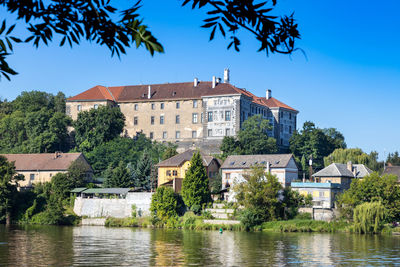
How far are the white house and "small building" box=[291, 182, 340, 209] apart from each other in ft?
13.1

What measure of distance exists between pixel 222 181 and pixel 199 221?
9.63 meters

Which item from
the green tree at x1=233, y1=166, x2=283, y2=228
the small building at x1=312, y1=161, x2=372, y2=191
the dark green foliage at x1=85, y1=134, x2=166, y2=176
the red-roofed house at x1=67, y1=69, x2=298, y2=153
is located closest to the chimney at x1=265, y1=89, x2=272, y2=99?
the red-roofed house at x1=67, y1=69, x2=298, y2=153

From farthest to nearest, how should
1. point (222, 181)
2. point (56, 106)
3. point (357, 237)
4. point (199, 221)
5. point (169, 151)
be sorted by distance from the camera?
point (56, 106), point (169, 151), point (222, 181), point (199, 221), point (357, 237)

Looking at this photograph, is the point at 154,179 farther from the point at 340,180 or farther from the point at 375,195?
the point at 375,195

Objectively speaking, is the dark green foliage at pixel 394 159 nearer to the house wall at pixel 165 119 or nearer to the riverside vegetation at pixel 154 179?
the riverside vegetation at pixel 154 179

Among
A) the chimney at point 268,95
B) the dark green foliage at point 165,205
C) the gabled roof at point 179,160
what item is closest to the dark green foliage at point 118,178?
the gabled roof at point 179,160

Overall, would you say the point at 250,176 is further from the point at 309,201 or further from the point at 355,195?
the point at 355,195

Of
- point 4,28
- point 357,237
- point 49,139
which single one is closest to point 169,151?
point 49,139

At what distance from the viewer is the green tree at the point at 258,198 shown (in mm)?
55203

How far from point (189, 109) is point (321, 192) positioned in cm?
3234

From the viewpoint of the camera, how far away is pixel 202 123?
85750 millimetres

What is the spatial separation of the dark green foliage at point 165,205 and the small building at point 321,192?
1254 centimetres

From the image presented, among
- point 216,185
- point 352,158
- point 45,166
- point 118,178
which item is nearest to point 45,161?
point 45,166

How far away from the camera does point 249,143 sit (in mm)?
77875
